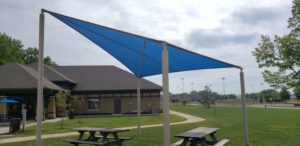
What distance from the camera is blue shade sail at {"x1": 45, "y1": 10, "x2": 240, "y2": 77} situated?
25.3ft

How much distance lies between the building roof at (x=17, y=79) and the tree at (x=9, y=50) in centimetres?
1828

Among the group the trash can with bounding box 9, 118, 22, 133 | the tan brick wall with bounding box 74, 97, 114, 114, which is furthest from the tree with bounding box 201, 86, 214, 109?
the trash can with bounding box 9, 118, 22, 133

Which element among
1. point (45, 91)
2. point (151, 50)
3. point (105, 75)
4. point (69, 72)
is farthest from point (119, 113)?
point (151, 50)

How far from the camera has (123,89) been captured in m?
35.8

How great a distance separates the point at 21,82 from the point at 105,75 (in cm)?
1373

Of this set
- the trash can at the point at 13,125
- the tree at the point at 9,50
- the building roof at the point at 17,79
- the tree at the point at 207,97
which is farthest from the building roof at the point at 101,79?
the trash can at the point at 13,125

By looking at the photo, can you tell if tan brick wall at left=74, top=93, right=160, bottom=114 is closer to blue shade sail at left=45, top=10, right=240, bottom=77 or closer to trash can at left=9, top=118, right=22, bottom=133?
trash can at left=9, top=118, right=22, bottom=133

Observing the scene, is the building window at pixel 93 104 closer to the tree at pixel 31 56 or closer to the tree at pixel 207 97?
the tree at pixel 207 97

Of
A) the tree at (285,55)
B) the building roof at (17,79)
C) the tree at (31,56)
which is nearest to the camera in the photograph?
the tree at (285,55)

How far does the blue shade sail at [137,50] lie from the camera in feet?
25.3

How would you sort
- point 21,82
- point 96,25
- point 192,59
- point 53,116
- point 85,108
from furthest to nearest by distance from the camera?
point 85,108, point 53,116, point 21,82, point 192,59, point 96,25

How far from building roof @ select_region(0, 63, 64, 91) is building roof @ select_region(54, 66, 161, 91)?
799 cm

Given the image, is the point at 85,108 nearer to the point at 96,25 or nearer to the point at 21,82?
the point at 21,82

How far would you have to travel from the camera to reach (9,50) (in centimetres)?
4759
